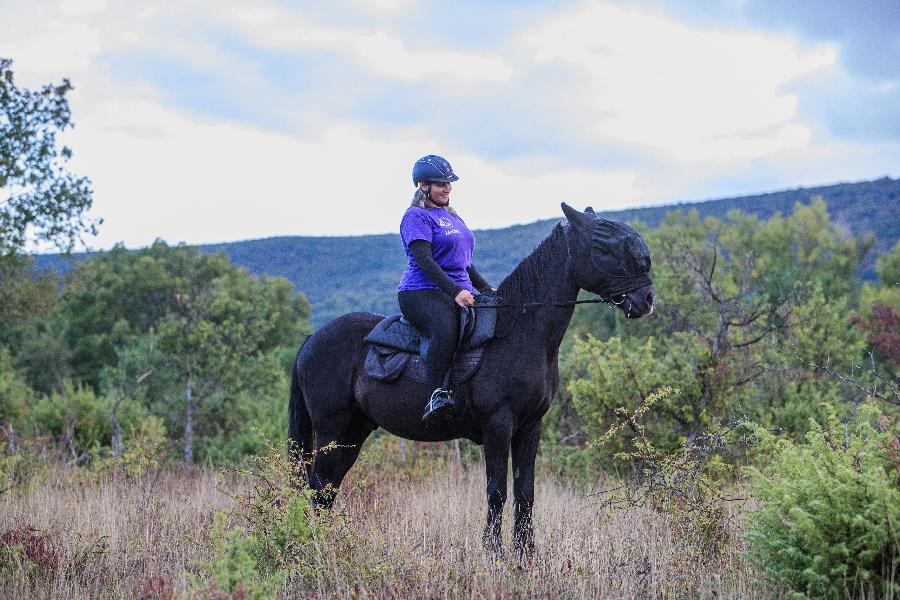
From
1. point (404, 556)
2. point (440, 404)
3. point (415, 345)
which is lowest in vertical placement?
point (404, 556)

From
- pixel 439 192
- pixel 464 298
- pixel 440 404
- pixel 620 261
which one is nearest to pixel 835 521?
pixel 620 261

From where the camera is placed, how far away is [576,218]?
19.3 ft

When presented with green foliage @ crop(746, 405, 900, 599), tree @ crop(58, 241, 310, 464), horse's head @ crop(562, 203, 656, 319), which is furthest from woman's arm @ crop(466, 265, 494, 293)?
tree @ crop(58, 241, 310, 464)

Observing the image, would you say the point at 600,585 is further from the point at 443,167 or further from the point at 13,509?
the point at 13,509

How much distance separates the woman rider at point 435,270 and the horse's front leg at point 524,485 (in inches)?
25.5

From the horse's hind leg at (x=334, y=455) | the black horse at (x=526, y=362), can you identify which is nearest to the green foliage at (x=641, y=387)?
the horse's hind leg at (x=334, y=455)

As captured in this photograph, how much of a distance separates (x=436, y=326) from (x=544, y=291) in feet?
2.82

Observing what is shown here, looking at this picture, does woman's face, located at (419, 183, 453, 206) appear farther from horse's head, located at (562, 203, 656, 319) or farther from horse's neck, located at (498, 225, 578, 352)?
horse's head, located at (562, 203, 656, 319)

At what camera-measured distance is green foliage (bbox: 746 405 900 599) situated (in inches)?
161

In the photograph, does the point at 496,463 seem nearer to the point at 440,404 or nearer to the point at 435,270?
the point at 440,404

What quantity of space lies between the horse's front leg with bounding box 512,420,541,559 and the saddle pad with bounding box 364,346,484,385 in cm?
65

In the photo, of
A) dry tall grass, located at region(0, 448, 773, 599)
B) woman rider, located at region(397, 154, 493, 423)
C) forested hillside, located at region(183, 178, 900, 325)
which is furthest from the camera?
forested hillside, located at region(183, 178, 900, 325)

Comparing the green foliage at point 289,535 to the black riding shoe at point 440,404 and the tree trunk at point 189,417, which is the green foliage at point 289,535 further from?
the tree trunk at point 189,417

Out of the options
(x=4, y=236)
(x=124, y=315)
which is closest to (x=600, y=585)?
(x=4, y=236)
